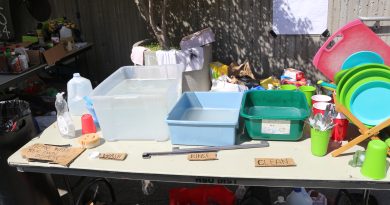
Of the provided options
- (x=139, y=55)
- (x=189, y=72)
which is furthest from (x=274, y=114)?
(x=139, y=55)

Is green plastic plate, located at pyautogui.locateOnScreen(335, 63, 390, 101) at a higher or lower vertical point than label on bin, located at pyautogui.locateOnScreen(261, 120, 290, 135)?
higher

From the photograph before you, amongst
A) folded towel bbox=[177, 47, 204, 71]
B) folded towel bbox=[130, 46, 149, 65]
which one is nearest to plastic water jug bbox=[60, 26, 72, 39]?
folded towel bbox=[130, 46, 149, 65]

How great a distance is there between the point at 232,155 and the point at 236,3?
2557 millimetres

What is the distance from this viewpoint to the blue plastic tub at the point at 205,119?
167cm

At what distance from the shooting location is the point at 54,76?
4.79m

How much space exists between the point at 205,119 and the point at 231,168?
40cm

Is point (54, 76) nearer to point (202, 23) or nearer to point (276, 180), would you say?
point (202, 23)

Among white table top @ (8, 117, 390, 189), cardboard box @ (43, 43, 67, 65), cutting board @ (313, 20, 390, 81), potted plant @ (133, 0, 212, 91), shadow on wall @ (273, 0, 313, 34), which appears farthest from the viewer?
shadow on wall @ (273, 0, 313, 34)

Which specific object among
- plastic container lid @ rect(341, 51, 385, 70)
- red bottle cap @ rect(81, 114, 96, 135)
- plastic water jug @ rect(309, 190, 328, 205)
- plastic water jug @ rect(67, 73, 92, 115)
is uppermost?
plastic container lid @ rect(341, 51, 385, 70)

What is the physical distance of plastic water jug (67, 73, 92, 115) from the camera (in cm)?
214

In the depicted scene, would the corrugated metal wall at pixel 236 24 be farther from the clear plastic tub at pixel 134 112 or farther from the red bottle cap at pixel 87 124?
the red bottle cap at pixel 87 124

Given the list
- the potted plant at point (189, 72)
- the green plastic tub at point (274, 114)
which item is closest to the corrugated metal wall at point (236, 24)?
the potted plant at point (189, 72)

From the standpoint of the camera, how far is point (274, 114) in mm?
1867

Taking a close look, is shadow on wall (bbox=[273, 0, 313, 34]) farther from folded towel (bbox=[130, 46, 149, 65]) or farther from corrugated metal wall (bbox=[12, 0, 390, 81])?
folded towel (bbox=[130, 46, 149, 65])
